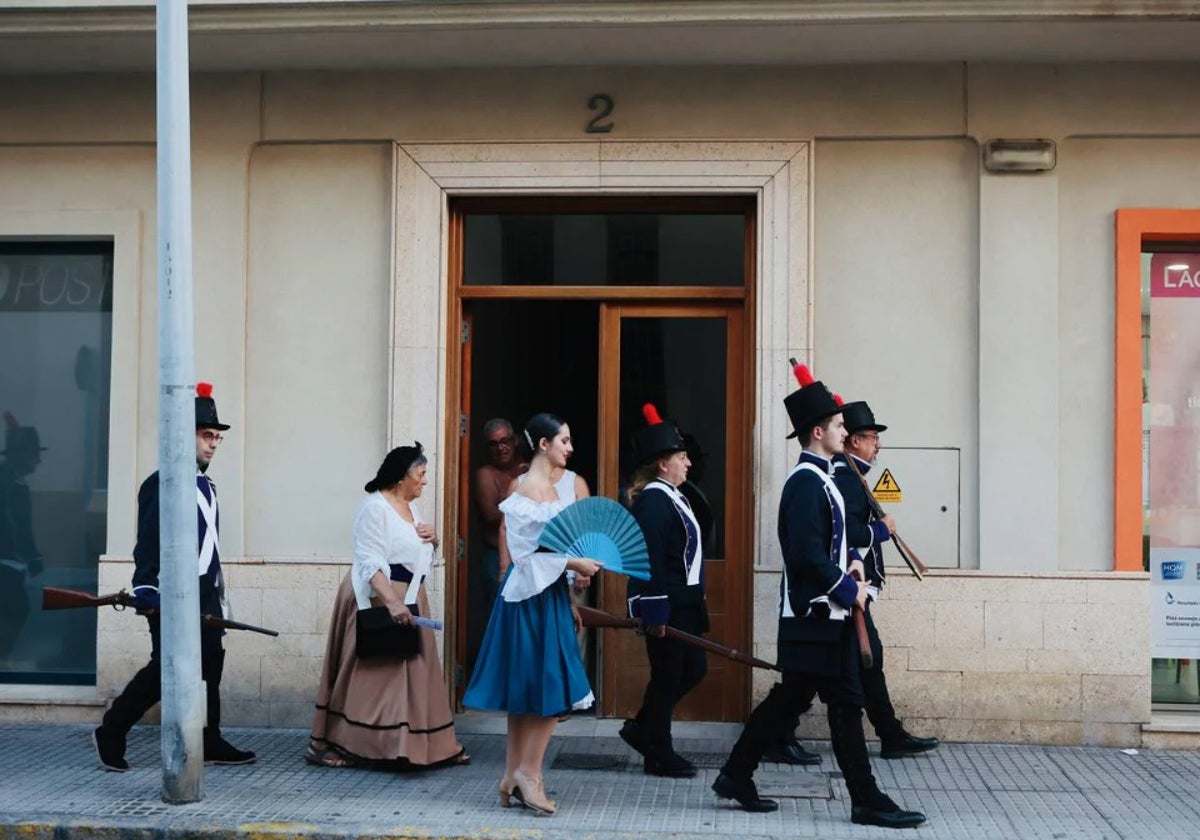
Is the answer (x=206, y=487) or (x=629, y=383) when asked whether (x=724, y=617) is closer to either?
(x=629, y=383)

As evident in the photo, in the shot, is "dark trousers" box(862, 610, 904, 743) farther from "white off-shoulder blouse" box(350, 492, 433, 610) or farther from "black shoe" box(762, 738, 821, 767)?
"white off-shoulder blouse" box(350, 492, 433, 610)

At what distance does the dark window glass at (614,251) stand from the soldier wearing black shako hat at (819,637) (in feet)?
7.91

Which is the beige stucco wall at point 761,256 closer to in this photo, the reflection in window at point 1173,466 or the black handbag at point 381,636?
the reflection in window at point 1173,466

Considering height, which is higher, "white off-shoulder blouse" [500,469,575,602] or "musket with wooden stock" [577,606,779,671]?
"white off-shoulder blouse" [500,469,575,602]

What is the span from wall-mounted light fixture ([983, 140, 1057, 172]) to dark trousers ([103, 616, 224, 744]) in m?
5.14

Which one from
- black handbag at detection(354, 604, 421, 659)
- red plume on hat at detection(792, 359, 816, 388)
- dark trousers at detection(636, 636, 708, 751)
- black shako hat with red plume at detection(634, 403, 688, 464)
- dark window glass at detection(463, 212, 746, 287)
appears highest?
dark window glass at detection(463, 212, 746, 287)

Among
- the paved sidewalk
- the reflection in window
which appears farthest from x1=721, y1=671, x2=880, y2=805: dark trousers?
the reflection in window

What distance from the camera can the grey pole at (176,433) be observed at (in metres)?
7.11

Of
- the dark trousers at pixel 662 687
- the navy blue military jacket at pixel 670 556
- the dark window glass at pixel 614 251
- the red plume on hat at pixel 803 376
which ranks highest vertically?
the dark window glass at pixel 614 251

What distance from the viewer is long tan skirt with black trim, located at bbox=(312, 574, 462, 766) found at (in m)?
8.02

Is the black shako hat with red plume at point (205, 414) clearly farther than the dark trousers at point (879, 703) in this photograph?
No

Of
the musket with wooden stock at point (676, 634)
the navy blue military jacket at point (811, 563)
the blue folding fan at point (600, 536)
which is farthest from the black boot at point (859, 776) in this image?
the blue folding fan at point (600, 536)

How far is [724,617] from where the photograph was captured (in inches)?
367

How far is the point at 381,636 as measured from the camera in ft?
26.0
